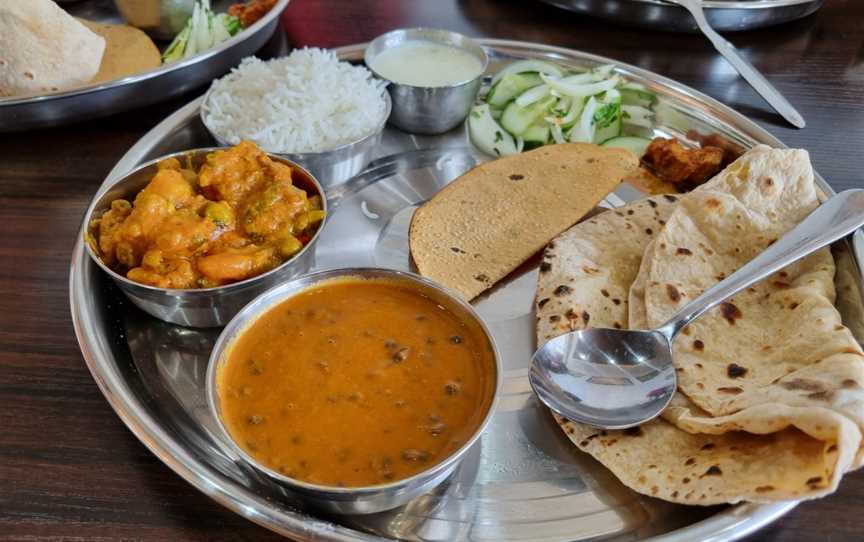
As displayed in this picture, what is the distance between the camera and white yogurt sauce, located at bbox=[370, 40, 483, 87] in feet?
9.62

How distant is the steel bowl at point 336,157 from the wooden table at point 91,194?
55 cm

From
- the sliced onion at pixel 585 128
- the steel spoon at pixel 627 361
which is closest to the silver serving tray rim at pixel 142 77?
the sliced onion at pixel 585 128

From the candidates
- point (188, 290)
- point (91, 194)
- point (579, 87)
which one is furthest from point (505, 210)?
point (91, 194)

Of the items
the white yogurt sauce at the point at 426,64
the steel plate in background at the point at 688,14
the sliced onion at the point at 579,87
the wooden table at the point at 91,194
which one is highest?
the steel plate in background at the point at 688,14

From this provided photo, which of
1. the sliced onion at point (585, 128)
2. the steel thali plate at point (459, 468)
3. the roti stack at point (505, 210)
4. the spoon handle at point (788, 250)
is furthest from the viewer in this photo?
the sliced onion at point (585, 128)

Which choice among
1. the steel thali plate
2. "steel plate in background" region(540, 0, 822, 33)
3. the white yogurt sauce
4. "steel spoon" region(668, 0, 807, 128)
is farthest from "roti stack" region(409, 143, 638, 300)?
"steel plate in background" region(540, 0, 822, 33)

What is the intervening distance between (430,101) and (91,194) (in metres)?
1.33

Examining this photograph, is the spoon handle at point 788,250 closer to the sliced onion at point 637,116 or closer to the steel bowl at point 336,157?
the sliced onion at point 637,116

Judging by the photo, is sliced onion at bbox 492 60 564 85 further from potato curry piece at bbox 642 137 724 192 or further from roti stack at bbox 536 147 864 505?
roti stack at bbox 536 147 864 505

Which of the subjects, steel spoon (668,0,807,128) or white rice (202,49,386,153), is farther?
steel spoon (668,0,807,128)

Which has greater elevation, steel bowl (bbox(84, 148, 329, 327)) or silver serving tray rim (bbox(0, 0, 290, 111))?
silver serving tray rim (bbox(0, 0, 290, 111))

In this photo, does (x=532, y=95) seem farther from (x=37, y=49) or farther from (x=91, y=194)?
(x=37, y=49)

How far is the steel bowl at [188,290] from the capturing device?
1949 mm

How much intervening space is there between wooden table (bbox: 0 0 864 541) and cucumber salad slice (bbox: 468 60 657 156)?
57 centimetres
